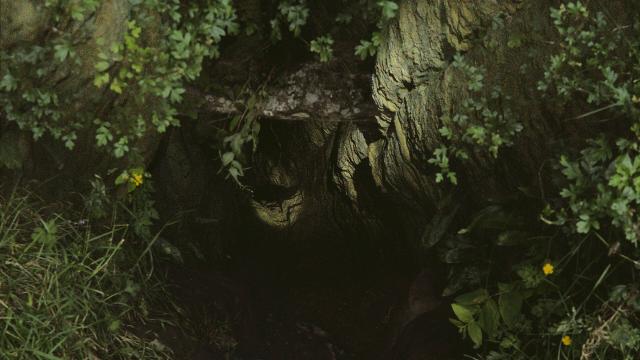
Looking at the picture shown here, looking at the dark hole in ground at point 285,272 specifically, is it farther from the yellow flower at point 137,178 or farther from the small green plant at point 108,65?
the small green plant at point 108,65

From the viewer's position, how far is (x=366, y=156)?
452cm

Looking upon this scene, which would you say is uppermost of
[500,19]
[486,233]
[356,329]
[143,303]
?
[500,19]

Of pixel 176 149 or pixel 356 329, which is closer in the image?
pixel 176 149

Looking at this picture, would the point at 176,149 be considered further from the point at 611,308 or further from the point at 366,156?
the point at 611,308

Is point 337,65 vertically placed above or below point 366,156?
above

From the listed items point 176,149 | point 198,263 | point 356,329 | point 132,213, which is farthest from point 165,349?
point 356,329

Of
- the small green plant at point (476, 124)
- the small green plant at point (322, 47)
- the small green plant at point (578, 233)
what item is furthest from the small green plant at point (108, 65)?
the small green plant at point (578, 233)

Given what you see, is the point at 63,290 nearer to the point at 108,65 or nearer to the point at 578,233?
the point at 108,65

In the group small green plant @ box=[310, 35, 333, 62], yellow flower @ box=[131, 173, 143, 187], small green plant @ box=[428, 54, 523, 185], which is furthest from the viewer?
yellow flower @ box=[131, 173, 143, 187]

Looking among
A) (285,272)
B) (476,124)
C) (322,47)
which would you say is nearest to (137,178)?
(322,47)

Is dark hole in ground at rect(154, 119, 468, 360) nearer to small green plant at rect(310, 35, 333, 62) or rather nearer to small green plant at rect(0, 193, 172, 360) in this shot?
small green plant at rect(0, 193, 172, 360)

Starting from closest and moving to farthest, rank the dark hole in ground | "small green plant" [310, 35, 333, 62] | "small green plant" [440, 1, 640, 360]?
"small green plant" [440, 1, 640, 360]
"small green plant" [310, 35, 333, 62]
the dark hole in ground

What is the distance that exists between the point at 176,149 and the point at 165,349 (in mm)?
1597

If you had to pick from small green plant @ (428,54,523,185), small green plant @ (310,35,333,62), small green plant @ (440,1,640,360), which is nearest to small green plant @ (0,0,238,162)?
small green plant @ (310,35,333,62)
